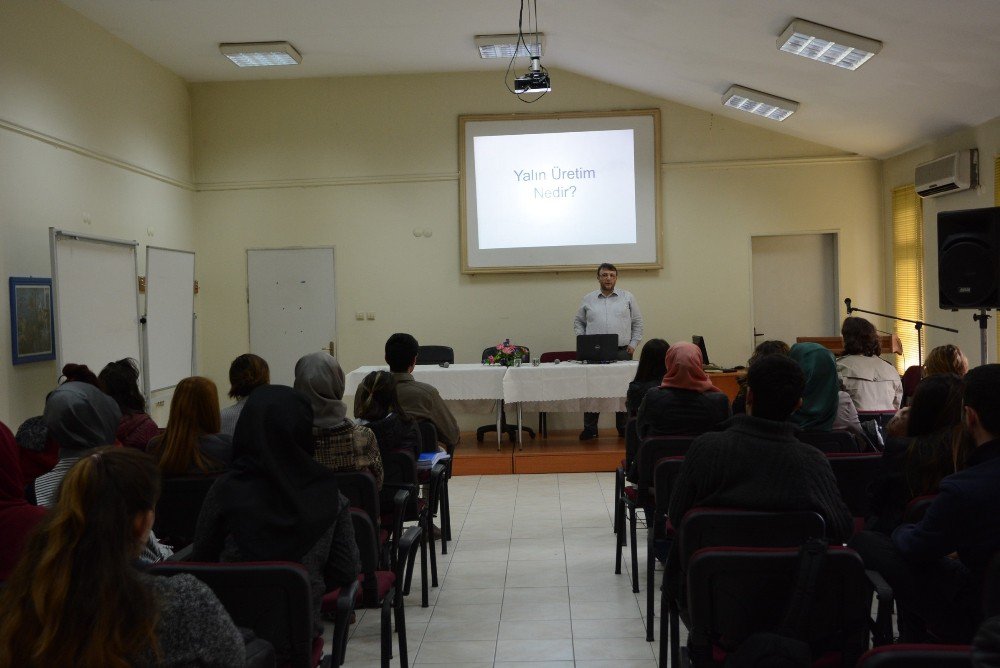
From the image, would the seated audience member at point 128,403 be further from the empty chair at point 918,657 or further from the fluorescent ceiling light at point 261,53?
the fluorescent ceiling light at point 261,53

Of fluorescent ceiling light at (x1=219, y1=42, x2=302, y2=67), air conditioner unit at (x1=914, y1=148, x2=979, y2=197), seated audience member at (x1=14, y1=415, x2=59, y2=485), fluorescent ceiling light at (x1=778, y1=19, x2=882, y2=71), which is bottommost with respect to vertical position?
seated audience member at (x1=14, y1=415, x2=59, y2=485)

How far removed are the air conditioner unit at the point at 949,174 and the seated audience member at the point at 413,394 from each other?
489 cm

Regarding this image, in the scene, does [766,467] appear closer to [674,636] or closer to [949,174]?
[674,636]

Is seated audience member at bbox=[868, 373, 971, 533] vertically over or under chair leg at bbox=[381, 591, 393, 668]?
over

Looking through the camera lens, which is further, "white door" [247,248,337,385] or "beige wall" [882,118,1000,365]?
"white door" [247,248,337,385]

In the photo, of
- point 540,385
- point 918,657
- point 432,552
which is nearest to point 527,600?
point 432,552

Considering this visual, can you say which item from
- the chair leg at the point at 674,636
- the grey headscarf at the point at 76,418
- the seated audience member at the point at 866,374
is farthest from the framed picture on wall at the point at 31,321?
the seated audience member at the point at 866,374

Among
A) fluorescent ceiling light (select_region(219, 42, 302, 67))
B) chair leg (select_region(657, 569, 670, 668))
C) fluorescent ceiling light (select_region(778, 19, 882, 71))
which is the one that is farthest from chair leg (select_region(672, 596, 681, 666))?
fluorescent ceiling light (select_region(219, 42, 302, 67))

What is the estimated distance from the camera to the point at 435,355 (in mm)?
8586

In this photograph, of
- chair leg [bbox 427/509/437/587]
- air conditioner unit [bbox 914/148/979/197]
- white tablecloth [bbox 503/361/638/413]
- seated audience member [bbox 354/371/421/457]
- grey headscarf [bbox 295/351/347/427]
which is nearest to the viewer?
grey headscarf [bbox 295/351/347/427]

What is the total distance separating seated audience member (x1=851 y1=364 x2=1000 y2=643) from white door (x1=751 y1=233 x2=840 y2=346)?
24.4 feet

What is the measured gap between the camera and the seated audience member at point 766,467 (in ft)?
8.26

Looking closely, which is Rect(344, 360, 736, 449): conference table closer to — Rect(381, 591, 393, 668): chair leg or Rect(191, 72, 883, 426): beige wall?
Rect(191, 72, 883, 426): beige wall

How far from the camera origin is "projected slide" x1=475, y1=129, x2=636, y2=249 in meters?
9.38
